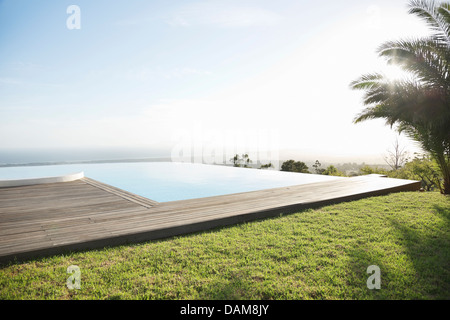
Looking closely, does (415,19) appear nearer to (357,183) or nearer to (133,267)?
(357,183)

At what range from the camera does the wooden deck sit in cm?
282

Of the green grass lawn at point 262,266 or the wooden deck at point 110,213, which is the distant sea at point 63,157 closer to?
the wooden deck at point 110,213

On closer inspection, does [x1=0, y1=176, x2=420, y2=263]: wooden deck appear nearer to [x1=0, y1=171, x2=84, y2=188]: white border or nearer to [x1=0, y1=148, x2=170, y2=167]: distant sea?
[x1=0, y1=171, x2=84, y2=188]: white border

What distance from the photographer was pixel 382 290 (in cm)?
203

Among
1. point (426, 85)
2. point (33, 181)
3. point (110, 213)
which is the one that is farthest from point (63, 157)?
point (426, 85)

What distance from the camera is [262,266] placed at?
2436mm

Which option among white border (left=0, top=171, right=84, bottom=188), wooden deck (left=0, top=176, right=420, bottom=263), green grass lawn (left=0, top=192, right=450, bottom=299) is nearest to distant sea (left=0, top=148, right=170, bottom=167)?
white border (left=0, top=171, right=84, bottom=188)

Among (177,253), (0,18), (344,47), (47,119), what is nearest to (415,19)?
(344,47)

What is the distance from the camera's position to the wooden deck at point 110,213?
282 cm

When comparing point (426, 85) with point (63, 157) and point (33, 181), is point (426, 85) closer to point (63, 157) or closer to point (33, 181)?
point (33, 181)

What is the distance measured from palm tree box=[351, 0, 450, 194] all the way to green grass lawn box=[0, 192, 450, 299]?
10.5 feet

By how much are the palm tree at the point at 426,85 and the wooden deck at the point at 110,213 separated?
1627 mm

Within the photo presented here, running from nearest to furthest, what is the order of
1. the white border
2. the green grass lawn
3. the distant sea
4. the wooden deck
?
the green grass lawn → the wooden deck → the white border → the distant sea

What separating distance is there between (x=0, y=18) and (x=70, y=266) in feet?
40.0
